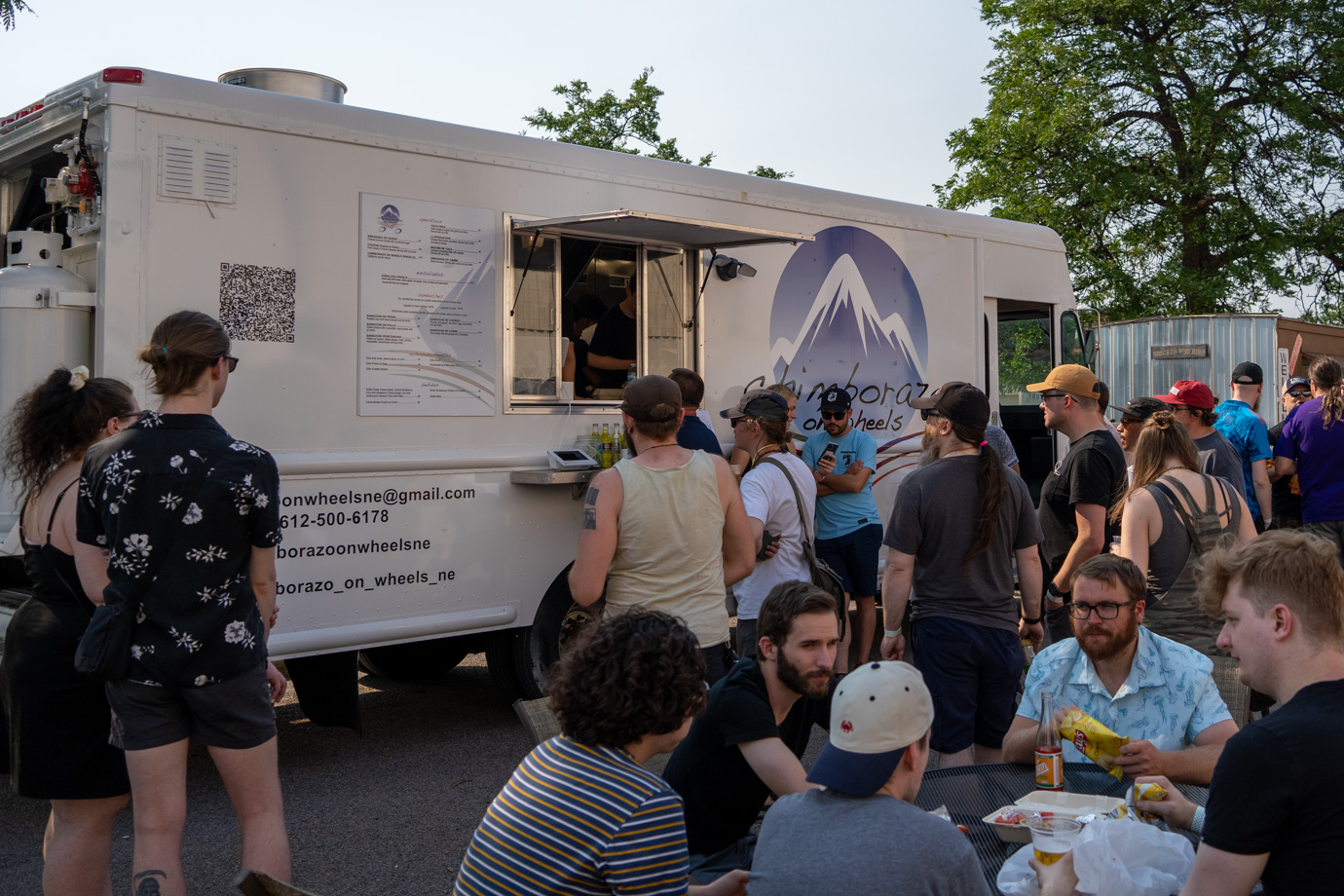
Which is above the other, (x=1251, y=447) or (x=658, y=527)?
(x=1251, y=447)

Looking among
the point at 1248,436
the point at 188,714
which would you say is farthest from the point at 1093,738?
the point at 1248,436

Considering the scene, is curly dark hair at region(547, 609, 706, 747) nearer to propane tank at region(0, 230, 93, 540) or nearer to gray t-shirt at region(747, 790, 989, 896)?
gray t-shirt at region(747, 790, 989, 896)

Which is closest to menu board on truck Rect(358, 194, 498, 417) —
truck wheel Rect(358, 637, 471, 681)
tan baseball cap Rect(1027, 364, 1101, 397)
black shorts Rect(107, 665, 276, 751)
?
truck wheel Rect(358, 637, 471, 681)

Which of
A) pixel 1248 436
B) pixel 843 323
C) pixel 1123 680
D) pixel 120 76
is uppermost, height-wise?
pixel 120 76

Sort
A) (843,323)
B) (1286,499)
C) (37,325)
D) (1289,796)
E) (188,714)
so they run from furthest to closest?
(1286,499), (843,323), (37,325), (188,714), (1289,796)

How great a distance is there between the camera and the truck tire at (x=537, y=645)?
589 cm

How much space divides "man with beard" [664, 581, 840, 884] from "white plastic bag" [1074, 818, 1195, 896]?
69cm

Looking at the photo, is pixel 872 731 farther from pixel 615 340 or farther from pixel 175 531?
pixel 615 340

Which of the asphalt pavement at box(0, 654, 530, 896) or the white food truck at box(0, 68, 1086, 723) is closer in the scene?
the asphalt pavement at box(0, 654, 530, 896)

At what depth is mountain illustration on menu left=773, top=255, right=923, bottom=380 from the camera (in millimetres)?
6941

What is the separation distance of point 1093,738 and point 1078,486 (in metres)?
1.94

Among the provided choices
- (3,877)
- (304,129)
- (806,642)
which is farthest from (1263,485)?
(3,877)

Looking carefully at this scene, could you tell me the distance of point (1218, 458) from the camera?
5641 millimetres

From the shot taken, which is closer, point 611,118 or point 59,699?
point 59,699
